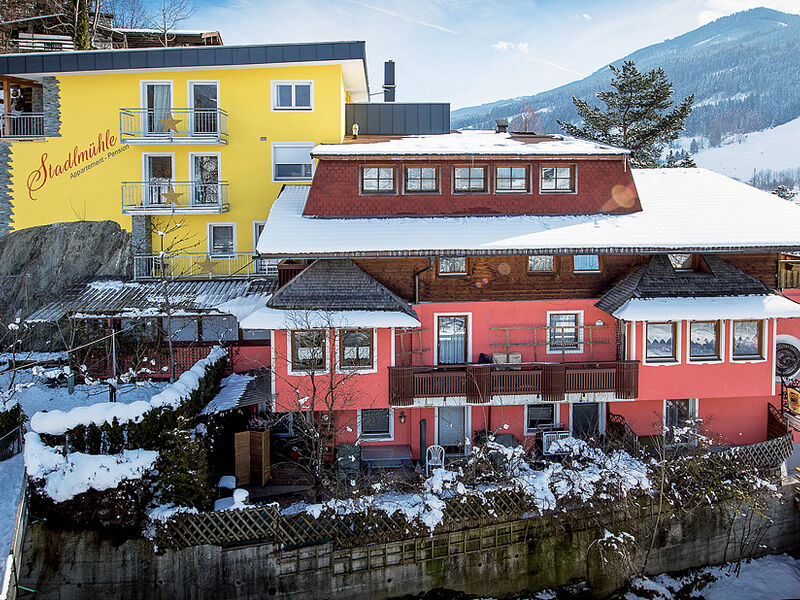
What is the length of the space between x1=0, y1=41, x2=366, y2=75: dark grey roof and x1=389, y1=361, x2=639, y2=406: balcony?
14.7 m

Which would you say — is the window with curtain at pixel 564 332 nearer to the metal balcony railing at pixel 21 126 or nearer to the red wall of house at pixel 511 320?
the red wall of house at pixel 511 320

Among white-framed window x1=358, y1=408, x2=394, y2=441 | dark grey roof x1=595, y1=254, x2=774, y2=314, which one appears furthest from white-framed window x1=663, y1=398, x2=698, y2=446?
white-framed window x1=358, y1=408, x2=394, y2=441

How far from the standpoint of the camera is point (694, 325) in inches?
733

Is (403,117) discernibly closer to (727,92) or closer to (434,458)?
(434,458)

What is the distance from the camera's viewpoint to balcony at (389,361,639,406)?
17766 millimetres

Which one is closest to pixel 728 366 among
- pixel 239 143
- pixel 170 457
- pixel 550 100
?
pixel 170 457

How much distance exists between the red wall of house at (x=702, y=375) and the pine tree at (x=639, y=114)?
1782 cm

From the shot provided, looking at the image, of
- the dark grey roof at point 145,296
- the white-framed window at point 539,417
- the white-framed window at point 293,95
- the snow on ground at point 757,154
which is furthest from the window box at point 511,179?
the snow on ground at point 757,154

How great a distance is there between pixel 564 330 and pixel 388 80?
18222 millimetres

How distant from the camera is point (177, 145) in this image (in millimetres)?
24859

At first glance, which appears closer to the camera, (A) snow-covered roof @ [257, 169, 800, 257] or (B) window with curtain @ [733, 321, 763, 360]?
(A) snow-covered roof @ [257, 169, 800, 257]

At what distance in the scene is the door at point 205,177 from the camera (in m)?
25.1

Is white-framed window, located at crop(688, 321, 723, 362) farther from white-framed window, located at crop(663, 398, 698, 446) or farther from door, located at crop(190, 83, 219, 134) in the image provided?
door, located at crop(190, 83, 219, 134)

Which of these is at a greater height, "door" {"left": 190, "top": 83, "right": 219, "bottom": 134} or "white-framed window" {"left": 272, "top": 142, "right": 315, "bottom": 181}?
"door" {"left": 190, "top": 83, "right": 219, "bottom": 134}
